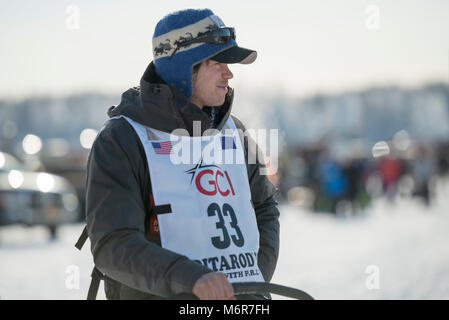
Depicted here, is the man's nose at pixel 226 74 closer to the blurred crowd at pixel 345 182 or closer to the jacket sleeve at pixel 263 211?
the jacket sleeve at pixel 263 211

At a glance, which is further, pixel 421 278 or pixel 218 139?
pixel 421 278

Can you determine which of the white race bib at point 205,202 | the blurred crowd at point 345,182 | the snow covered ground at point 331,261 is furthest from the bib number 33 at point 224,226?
the blurred crowd at point 345,182

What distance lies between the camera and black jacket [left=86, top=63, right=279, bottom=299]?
2.26 metres

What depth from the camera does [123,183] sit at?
238 centimetres

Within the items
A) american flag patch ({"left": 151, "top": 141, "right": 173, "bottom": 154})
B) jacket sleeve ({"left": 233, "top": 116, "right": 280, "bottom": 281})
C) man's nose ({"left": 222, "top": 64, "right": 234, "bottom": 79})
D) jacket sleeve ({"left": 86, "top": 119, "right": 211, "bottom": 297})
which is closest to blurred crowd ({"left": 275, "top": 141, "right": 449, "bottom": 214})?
jacket sleeve ({"left": 233, "top": 116, "right": 280, "bottom": 281})

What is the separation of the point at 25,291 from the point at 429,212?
13220mm

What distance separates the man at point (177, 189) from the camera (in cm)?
→ 229

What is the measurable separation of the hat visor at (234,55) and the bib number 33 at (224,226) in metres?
0.53

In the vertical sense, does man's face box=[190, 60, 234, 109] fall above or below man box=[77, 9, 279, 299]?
above

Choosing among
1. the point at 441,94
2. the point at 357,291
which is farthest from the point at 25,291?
the point at 441,94

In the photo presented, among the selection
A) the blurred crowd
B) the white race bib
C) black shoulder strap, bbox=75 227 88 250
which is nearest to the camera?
the white race bib

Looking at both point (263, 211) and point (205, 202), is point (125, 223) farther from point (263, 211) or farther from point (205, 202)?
point (263, 211)

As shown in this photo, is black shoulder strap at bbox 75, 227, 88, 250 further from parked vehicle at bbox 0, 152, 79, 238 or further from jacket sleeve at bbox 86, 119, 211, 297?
parked vehicle at bbox 0, 152, 79, 238
